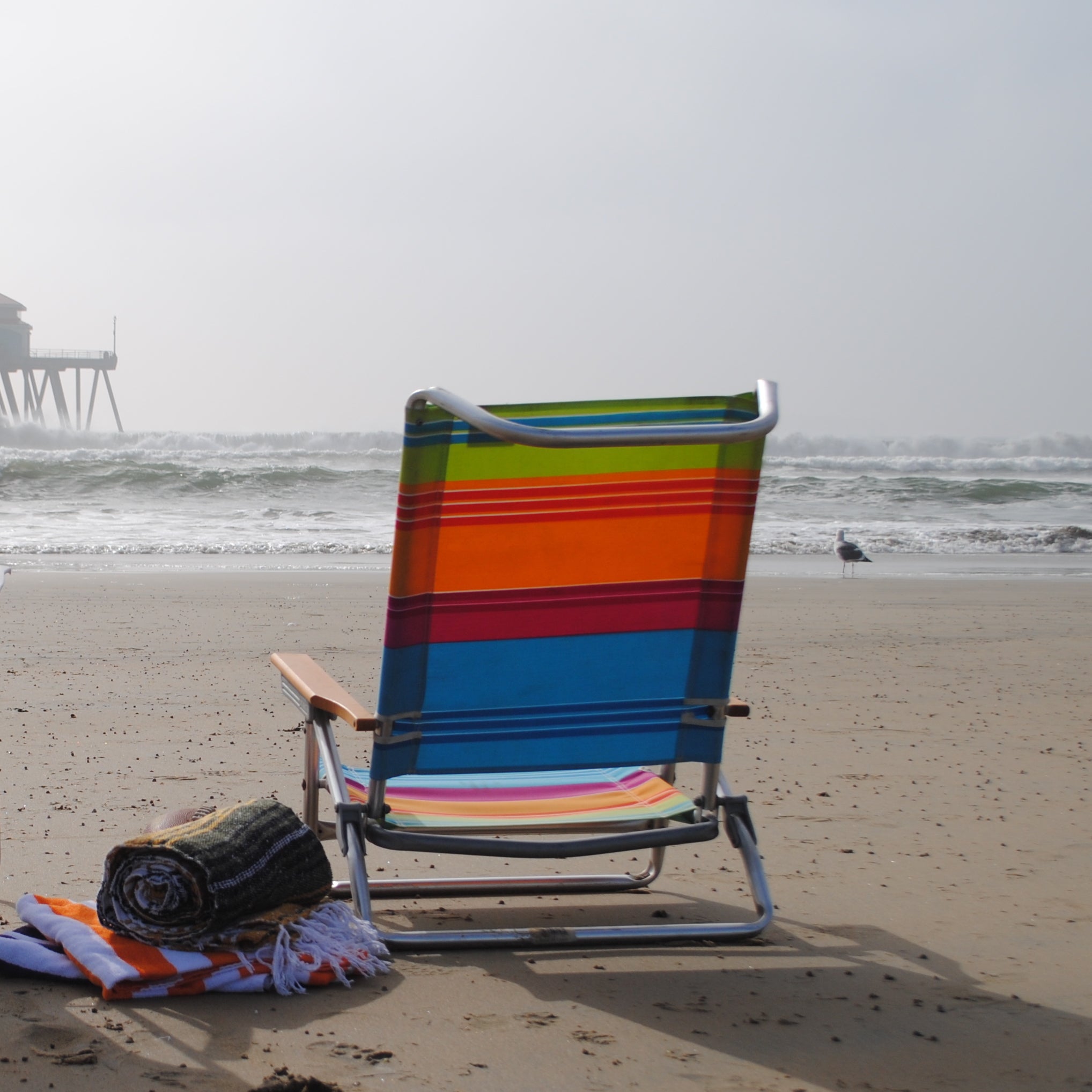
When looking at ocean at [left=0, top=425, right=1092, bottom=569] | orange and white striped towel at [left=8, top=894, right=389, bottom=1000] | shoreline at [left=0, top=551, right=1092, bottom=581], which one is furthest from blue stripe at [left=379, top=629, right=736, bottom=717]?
ocean at [left=0, top=425, right=1092, bottom=569]

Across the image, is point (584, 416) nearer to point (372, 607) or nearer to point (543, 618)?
point (543, 618)

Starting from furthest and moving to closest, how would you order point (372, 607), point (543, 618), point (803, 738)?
point (372, 607)
point (803, 738)
point (543, 618)

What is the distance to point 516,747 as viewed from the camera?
2.39 m

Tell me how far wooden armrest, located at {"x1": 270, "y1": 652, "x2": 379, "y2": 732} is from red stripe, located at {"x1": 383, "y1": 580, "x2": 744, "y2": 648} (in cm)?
16

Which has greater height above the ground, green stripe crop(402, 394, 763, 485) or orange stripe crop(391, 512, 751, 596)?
green stripe crop(402, 394, 763, 485)

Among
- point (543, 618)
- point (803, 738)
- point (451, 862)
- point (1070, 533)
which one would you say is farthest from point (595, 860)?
point (1070, 533)

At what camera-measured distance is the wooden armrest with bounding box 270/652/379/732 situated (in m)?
2.26

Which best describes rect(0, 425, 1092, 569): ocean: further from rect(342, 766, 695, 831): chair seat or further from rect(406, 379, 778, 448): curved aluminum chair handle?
→ rect(406, 379, 778, 448): curved aluminum chair handle

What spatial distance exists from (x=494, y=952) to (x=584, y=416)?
1050mm

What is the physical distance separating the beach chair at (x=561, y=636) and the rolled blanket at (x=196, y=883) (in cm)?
16

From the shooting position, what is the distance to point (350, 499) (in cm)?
2603

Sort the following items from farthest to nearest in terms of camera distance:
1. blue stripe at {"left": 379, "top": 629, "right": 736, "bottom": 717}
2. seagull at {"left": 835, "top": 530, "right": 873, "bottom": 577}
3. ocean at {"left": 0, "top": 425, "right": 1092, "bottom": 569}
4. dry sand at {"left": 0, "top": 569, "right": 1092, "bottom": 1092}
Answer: ocean at {"left": 0, "top": 425, "right": 1092, "bottom": 569}, seagull at {"left": 835, "top": 530, "right": 873, "bottom": 577}, blue stripe at {"left": 379, "top": 629, "right": 736, "bottom": 717}, dry sand at {"left": 0, "top": 569, "right": 1092, "bottom": 1092}

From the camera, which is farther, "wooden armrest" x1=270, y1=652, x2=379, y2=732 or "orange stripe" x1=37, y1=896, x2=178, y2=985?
"wooden armrest" x1=270, y1=652, x2=379, y2=732

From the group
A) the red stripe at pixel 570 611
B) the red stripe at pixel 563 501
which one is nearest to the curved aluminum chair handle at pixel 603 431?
the red stripe at pixel 563 501
